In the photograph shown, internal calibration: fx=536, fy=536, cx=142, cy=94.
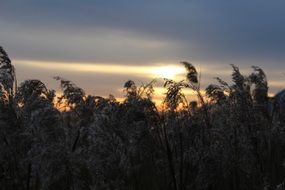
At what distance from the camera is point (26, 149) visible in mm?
6297

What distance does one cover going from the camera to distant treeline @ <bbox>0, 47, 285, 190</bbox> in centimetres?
589

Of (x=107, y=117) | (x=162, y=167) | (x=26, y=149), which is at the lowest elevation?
(x=162, y=167)

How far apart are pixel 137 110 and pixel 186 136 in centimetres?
130

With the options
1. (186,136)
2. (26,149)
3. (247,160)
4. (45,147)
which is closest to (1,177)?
(26,149)

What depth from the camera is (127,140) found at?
20.7ft

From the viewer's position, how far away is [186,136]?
753 cm

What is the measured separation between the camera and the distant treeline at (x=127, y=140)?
19.3 ft

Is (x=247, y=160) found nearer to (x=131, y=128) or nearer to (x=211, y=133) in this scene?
(x=211, y=133)

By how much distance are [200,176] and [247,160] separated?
0.89m

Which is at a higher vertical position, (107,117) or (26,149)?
(107,117)

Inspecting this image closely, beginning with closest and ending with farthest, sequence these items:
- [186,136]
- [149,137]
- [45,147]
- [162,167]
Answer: [45,147], [149,137], [186,136], [162,167]

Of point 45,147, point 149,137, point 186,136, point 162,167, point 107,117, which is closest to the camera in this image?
point 45,147

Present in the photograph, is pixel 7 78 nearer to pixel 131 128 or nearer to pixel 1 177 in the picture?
pixel 1 177

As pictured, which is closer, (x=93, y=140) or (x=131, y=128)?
(x=93, y=140)
